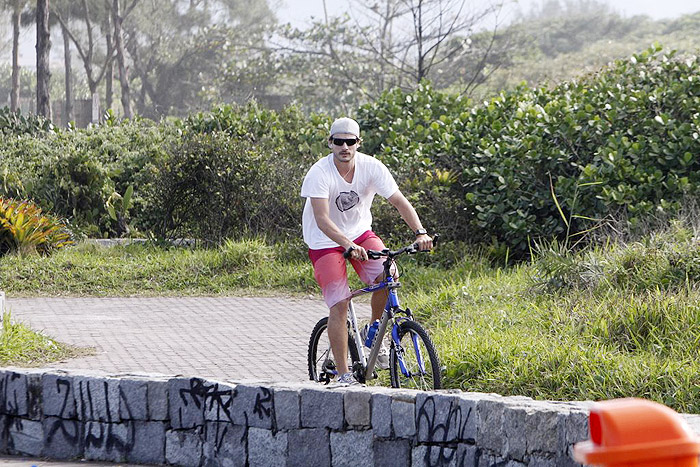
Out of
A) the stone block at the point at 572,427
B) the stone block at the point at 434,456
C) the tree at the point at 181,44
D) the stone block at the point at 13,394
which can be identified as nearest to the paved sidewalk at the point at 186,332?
the stone block at the point at 13,394

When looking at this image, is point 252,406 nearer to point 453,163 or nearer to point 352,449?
point 352,449

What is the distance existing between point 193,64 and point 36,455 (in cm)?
6074

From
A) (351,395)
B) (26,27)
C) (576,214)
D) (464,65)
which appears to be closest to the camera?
(351,395)

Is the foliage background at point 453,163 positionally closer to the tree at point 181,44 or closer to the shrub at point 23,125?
the shrub at point 23,125

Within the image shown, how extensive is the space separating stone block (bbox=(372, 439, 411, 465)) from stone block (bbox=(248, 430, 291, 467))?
463 millimetres

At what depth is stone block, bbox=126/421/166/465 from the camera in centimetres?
526

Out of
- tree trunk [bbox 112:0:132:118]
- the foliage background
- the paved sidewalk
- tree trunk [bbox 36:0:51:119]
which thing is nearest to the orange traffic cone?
the paved sidewalk

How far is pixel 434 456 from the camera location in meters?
4.68

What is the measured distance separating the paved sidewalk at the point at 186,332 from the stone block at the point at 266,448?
1433mm

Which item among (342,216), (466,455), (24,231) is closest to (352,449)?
(466,455)

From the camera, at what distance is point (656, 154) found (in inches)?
435

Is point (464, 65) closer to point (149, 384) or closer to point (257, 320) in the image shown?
point (257, 320)

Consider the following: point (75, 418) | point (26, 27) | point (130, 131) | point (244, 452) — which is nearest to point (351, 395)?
point (244, 452)

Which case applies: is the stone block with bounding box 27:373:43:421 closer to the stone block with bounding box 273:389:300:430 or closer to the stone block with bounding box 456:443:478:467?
the stone block with bounding box 273:389:300:430
